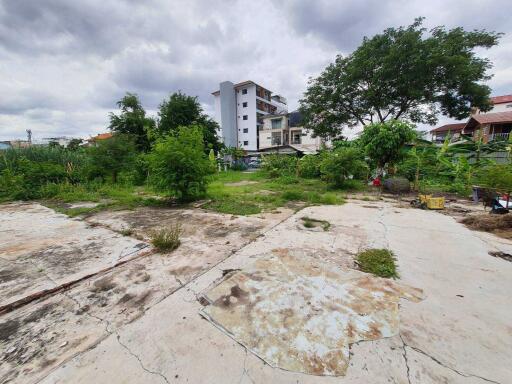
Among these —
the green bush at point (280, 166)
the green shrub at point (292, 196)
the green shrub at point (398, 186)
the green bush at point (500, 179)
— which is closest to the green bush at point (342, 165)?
the green shrub at point (398, 186)

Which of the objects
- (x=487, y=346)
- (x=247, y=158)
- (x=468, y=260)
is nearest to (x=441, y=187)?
(x=468, y=260)

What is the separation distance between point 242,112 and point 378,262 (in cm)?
3544

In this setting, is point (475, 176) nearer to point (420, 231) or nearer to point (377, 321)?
point (420, 231)

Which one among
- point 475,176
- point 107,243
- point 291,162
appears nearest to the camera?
point 107,243

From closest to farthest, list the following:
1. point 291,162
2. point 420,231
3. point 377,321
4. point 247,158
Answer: point 377,321 < point 420,231 < point 291,162 < point 247,158

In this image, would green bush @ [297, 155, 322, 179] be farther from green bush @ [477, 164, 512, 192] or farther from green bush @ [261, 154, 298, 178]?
green bush @ [477, 164, 512, 192]

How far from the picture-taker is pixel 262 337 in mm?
1733

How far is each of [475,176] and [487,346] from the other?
417 inches

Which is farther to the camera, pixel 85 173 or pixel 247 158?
pixel 247 158

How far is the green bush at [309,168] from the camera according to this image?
13.8m

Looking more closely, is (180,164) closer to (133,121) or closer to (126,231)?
(126,231)

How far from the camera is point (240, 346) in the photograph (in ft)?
5.45

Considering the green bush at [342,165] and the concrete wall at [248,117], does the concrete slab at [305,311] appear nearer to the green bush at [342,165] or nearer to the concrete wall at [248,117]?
the green bush at [342,165]

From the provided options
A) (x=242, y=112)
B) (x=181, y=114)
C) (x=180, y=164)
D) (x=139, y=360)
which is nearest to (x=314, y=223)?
(x=139, y=360)
